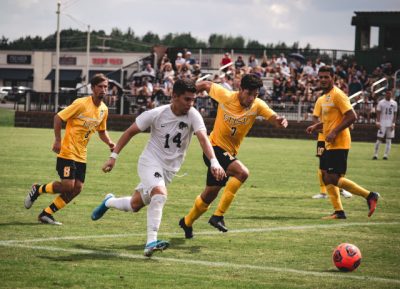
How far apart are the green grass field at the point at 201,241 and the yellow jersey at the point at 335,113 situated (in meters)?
1.22

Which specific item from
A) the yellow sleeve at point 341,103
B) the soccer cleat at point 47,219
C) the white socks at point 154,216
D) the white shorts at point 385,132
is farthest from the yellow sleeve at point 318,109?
the white shorts at point 385,132

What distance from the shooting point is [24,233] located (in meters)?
11.1

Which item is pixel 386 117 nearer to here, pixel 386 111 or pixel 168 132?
pixel 386 111

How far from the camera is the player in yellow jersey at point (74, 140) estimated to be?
12.4 metres

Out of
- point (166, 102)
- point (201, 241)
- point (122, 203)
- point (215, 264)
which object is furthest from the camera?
point (166, 102)

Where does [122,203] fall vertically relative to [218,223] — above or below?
above

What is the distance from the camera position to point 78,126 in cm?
1266

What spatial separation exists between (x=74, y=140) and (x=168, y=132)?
9.29 feet

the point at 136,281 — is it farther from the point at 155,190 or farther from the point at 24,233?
the point at 24,233

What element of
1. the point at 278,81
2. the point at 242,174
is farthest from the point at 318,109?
the point at 278,81

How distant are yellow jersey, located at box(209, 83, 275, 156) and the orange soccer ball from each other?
3.27 meters

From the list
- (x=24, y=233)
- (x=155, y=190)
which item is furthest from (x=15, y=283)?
(x=24, y=233)

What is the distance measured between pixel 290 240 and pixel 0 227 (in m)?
3.85

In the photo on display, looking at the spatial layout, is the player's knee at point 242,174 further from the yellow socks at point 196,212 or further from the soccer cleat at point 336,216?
the soccer cleat at point 336,216
